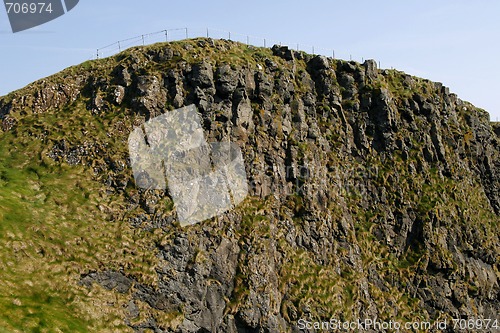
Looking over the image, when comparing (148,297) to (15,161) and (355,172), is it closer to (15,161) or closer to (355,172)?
(15,161)

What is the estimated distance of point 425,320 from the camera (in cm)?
7088

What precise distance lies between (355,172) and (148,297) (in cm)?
4163

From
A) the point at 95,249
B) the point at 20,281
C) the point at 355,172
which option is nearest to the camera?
the point at 20,281

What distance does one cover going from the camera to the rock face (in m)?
56.9

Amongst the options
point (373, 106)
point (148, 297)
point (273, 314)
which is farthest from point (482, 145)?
point (148, 297)

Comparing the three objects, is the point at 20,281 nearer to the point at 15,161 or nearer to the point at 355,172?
the point at 15,161

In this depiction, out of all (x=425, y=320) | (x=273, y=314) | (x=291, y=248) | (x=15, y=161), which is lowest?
(x=425, y=320)

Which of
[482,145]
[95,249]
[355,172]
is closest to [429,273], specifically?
[355,172]

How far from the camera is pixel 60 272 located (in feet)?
154

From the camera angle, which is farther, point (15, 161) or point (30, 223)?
point (15, 161)

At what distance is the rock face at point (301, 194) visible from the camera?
56938mm

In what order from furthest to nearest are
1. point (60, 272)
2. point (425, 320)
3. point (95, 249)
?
point (425, 320)
point (95, 249)
point (60, 272)

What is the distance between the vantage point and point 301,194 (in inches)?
2756

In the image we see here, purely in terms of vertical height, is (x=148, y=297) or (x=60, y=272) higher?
(x=60, y=272)
